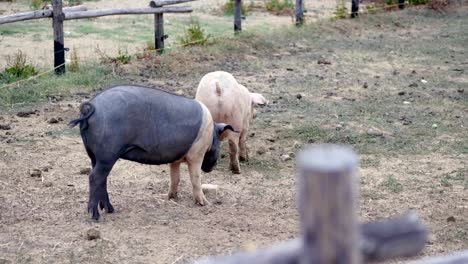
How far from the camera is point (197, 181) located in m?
6.00

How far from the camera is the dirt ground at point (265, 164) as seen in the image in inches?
213

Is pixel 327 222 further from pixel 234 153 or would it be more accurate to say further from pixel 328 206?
pixel 234 153

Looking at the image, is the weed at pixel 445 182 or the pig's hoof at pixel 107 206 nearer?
the pig's hoof at pixel 107 206

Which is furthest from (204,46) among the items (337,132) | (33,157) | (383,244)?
(383,244)

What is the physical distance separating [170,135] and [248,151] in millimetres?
1813

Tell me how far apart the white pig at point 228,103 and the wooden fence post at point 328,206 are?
4835 mm

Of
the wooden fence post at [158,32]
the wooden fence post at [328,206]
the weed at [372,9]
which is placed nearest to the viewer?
the wooden fence post at [328,206]

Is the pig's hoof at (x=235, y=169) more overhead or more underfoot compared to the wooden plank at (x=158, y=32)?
more underfoot

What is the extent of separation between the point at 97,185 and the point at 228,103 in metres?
1.60

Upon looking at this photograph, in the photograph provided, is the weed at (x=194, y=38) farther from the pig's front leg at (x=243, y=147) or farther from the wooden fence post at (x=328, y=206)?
the wooden fence post at (x=328, y=206)

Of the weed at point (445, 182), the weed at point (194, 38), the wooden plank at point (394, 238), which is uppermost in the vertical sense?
the wooden plank at point (394, 238)

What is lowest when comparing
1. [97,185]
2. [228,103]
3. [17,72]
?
[97,185]

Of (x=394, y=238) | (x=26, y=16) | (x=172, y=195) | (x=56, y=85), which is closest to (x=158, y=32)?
(x=26, y=16)

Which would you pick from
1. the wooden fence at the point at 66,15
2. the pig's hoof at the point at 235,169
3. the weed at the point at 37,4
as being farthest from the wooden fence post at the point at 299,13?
the pig's hoof at the point at 235,169
